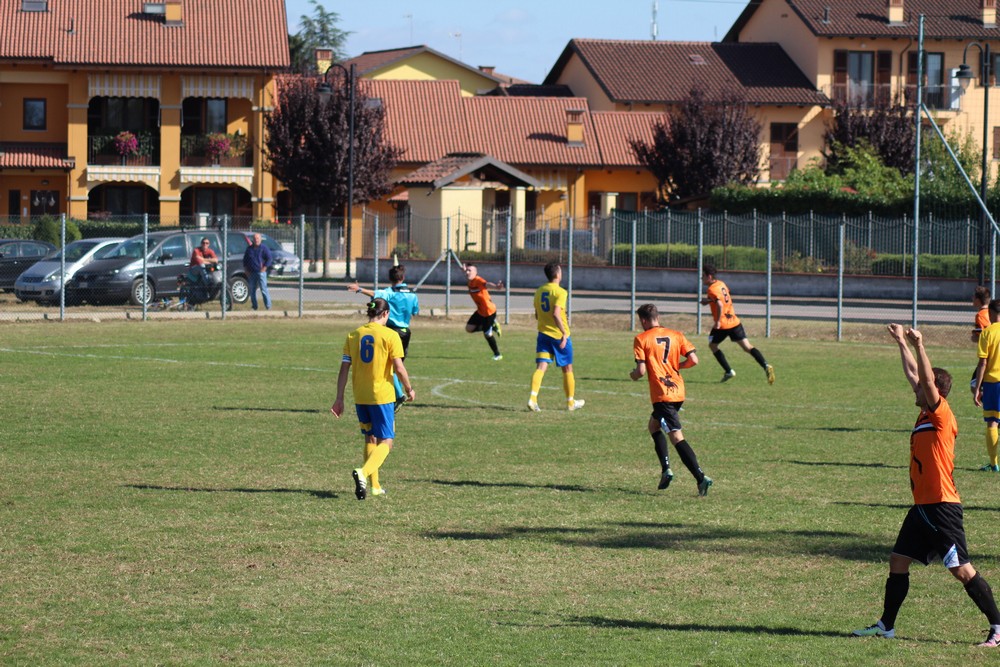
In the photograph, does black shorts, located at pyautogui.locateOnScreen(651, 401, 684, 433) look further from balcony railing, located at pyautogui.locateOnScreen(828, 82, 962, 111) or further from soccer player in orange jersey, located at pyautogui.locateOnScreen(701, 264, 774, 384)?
balcony railing, located at pyautogui.locateOnScreen(828, 82, 962, 111)

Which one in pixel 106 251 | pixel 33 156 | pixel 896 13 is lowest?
pixel 106 251

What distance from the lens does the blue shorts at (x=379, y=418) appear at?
40.4ft

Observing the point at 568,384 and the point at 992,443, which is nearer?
the point at 992,443

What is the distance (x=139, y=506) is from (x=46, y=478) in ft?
5.24

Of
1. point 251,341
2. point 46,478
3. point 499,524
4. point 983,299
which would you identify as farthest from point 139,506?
point 251,341

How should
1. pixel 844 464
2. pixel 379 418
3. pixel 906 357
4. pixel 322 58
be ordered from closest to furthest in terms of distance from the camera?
pixel 906 357, pixel 379 418, pixel 844 464, pixel 322 58

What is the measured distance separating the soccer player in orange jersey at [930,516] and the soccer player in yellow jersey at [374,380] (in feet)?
15.9

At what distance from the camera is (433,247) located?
2048 inches

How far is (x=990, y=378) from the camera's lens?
14211 millimetres

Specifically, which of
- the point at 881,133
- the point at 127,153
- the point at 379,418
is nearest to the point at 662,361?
the point at 379,418

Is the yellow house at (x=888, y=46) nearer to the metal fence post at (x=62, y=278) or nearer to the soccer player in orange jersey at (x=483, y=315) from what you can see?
the metal fence post at (x=62, y=278)

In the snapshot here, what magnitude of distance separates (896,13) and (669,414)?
196 feet

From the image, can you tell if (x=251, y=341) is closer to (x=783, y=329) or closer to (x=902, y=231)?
(x=783, y=329)

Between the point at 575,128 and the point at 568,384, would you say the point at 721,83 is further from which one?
the point at 568,384
